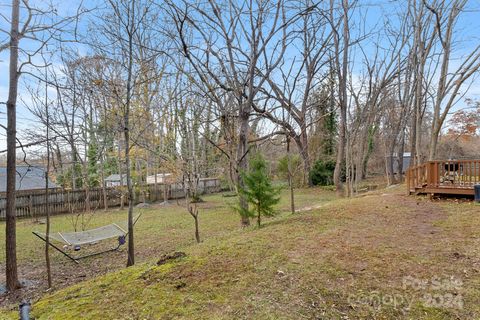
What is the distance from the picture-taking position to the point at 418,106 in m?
13.5

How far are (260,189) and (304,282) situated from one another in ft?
8.88

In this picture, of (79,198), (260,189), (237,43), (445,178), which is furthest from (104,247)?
(445,178)

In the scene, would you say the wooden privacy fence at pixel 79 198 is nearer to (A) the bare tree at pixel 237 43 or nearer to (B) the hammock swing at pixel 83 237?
(B) the hammock swing at pixel 83 237

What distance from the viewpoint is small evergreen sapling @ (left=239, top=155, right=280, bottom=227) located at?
211 inches

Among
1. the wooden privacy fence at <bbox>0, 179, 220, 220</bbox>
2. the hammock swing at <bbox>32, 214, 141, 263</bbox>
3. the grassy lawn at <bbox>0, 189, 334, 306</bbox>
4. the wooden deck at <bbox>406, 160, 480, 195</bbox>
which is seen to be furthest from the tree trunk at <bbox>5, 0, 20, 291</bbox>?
the wooden deck at <bbox>406, 160, 480, 195</bbox>

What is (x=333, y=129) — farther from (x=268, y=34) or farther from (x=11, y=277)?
(x=11, y=277)

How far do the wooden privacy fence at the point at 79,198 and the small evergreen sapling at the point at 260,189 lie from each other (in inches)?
320

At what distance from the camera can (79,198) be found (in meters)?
14.7

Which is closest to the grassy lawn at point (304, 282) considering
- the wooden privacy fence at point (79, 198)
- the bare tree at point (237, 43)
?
the bare tree at point (237, 43)

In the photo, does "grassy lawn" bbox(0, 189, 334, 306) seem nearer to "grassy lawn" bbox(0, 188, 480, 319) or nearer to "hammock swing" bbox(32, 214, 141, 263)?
"hammock swing" bbox(32, 214, 141, 263)

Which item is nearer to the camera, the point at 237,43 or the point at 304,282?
the point at 304,282

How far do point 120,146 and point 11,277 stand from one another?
824cm

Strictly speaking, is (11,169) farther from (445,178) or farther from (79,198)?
(79,198)

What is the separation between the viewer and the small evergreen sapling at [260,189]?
5354 mm
